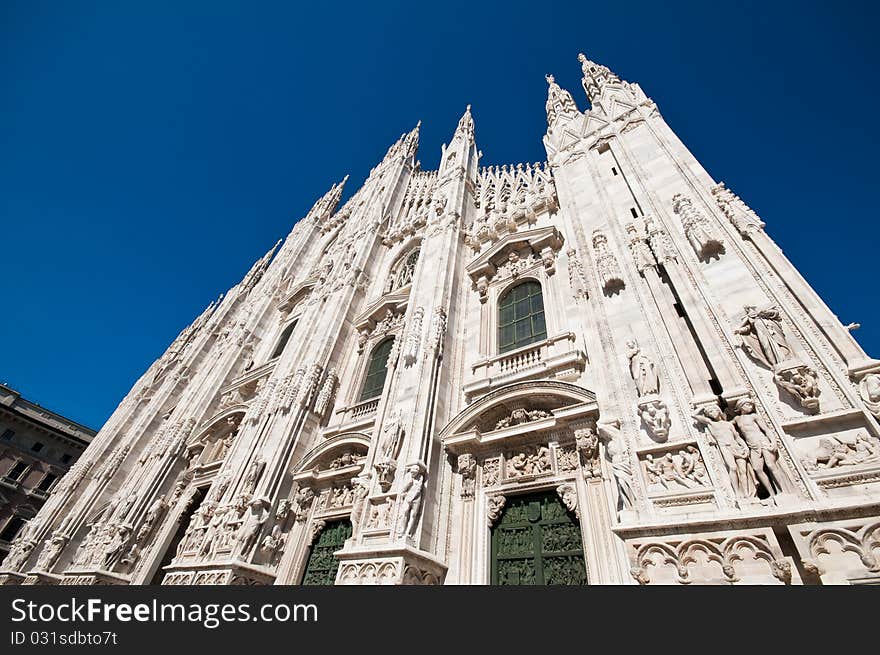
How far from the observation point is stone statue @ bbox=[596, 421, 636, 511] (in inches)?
248

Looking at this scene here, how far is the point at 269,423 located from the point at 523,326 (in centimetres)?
Answer: 891

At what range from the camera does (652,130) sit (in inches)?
475

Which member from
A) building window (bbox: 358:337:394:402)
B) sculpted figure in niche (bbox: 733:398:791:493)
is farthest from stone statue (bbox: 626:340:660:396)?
building window (bbox: 358:337:394:402)

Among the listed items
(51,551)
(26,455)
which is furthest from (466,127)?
(26,455)

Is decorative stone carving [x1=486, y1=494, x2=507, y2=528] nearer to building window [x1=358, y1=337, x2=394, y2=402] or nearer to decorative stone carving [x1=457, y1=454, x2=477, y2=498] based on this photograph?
decorative stone carving [x1=457, y1=454, x2=477, y2=498]

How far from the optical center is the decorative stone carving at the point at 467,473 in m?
9.29

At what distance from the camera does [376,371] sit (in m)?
14.9

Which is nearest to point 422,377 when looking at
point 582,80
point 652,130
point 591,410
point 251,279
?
point 591,410

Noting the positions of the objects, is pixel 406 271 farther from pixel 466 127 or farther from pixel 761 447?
pixel 761 447

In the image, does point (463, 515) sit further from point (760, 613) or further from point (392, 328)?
point (392, 328)

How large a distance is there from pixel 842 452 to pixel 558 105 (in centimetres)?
1650

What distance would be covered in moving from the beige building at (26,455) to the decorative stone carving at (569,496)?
1632 inches

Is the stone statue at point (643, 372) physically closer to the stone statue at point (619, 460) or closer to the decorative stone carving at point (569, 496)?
the stone statue at point (619, 460)

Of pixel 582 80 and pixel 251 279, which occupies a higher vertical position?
pixel 251 279
